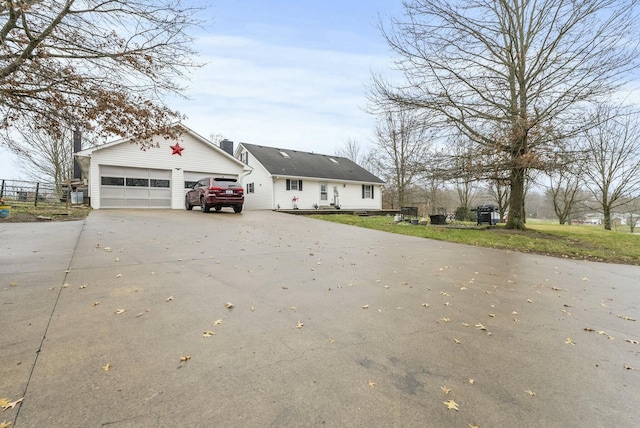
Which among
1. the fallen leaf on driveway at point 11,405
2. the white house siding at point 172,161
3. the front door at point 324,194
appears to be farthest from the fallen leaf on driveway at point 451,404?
the front door at point 324,194

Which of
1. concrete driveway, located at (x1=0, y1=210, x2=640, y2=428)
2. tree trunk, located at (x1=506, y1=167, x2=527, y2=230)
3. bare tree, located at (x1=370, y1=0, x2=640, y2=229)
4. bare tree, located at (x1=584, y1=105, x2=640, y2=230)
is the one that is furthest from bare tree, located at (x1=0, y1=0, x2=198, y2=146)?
bare tree, located at (x1=584, y1=105, x2=640, y2=230)

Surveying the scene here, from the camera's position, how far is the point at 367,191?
2695cm

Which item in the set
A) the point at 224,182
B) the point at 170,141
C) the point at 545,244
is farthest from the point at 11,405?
the point at 170,141

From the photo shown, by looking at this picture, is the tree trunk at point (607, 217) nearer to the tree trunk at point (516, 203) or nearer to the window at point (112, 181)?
the tree trunk at point (516, 203)

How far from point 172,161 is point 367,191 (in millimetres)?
15776

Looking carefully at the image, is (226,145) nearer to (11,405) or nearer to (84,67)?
(84,67)

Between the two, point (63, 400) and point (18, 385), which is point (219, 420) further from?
point (18, 385)

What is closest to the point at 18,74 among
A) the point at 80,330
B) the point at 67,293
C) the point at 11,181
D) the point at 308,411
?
the point at 67,293

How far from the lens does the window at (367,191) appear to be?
26.6 meters

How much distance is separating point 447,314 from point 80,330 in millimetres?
3877

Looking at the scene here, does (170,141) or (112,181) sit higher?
(170,141)

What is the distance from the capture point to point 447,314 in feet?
12.0

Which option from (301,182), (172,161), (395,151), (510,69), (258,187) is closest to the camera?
(510,69)

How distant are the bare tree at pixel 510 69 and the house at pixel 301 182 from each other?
10605 millimetres
